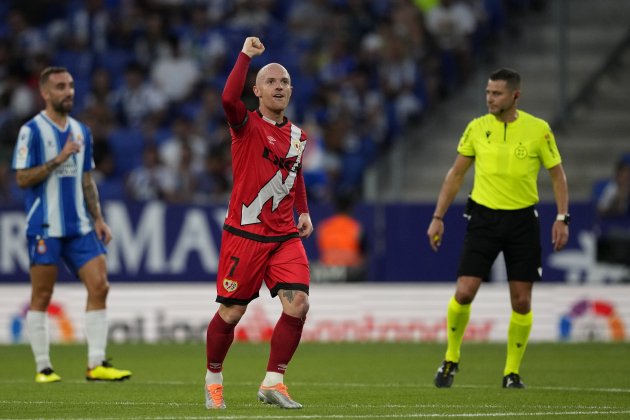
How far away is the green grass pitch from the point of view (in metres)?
8.56

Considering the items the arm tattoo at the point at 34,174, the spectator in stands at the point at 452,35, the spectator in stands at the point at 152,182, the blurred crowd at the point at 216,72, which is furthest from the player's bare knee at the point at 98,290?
the spectator in stands at the point at 452,35

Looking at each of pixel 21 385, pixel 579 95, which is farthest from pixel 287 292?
pixel 579 95

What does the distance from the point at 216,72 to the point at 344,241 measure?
5641 mm

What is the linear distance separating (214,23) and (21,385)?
43.6 feet

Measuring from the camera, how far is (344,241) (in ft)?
59.0

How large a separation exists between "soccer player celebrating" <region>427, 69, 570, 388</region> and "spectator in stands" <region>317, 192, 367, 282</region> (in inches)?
279

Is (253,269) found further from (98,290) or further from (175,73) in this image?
(175,73)

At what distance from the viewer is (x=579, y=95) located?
2142 centimetres

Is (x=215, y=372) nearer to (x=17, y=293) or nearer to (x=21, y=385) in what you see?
(x=21, y=385)

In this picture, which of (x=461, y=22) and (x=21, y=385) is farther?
(x=461, y=22)

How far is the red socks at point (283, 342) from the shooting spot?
28.4 feet

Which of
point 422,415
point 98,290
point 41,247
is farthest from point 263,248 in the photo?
point 41,247

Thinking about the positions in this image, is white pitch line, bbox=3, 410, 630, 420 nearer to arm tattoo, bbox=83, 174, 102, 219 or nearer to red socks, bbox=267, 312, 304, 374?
red socks, bbox=267, 312, 304, 374

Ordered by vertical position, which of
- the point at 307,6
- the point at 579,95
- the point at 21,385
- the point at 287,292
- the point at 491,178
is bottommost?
the point at 21,385
